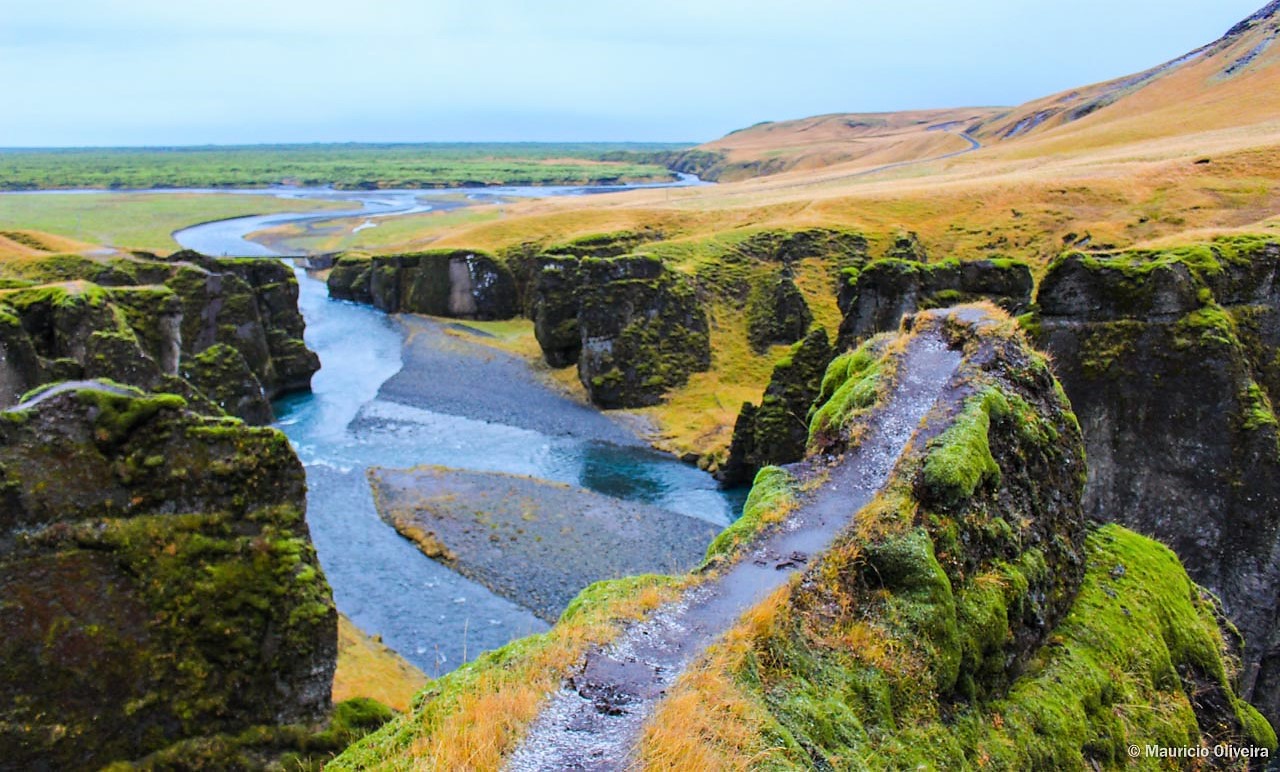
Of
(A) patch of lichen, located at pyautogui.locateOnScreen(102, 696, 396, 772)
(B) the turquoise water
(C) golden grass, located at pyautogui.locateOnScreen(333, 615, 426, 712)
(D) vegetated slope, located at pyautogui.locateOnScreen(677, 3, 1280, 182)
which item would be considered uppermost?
(D) vegetated slope, located at pyautogui.locateOnScreen(677, 3, 1280, 182)

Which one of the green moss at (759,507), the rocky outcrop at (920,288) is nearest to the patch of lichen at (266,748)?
the green moss at (759,507)

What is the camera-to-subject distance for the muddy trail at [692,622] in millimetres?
9680

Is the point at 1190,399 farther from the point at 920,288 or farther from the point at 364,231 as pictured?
the point at 364,231

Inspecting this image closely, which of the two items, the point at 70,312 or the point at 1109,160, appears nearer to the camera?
the point at 70,312

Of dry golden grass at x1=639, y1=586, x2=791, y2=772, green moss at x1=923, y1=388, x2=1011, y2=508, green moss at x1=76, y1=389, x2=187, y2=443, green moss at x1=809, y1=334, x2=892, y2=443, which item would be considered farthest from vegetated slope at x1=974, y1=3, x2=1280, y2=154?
green moss at x1=76, y1=389, x2=187, y2=443

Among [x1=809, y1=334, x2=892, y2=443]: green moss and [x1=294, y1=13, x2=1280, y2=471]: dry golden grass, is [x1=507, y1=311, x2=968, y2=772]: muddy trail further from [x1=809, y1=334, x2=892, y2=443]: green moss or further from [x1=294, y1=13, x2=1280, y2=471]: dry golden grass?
[x1=294, y1=13, x2=1280, y2=471]: dry golden grass

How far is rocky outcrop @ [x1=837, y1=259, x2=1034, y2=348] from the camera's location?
49.8m

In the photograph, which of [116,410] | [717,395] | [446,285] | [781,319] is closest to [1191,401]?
[116,410]

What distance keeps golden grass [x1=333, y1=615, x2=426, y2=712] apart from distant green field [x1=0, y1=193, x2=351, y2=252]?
107308mm

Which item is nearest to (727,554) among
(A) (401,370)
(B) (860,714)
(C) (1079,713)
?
(B) (860,714)

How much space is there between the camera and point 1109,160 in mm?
96125

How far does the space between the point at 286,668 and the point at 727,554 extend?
12.9 metres

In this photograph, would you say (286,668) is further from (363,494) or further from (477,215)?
(477,215)

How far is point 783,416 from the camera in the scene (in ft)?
163
